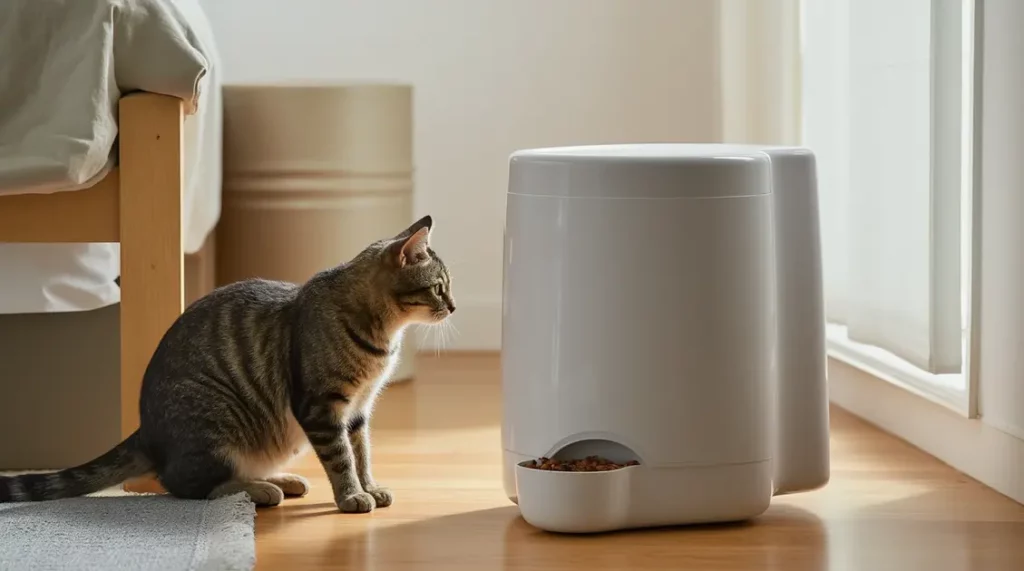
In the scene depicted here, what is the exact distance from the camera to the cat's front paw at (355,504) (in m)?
1.70

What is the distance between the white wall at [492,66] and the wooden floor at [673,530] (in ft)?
4.35

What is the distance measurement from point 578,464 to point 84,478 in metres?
0.65

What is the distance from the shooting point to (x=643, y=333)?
1535mm

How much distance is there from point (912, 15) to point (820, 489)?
2.54 ft

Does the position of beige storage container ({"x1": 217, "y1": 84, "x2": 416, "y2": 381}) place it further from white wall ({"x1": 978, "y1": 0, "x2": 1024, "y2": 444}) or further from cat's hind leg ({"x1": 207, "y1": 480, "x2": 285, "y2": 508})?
white wall ({"x1": 978, "y1": 0, "x2": 1024, "y2": 444})

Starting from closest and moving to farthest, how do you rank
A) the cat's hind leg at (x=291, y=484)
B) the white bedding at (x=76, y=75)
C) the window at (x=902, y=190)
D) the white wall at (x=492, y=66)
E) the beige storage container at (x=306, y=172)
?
the white bedding at (x=76, y=75) < the cat's hind leg at (x=291, y=484) < the window at (x=902, y=190) < the beige storage container at (x=306, y=172) < the white wall at (x=492, y=66)

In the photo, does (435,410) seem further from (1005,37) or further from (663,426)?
(1005,37)

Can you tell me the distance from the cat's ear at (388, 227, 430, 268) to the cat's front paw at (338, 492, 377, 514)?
309 mm

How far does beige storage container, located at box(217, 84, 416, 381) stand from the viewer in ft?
8.91

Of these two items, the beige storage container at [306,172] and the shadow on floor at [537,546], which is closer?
the shadow on floor at [537,546]

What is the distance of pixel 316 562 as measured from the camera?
58.3 inches

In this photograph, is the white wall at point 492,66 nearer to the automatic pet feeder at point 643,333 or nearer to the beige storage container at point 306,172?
the beige storage container at point 306,172

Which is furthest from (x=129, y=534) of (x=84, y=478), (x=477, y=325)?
(x=477, y=325)

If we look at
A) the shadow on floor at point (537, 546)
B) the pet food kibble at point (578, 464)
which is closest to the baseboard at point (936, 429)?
the shadow on floor at point (537, 546)
